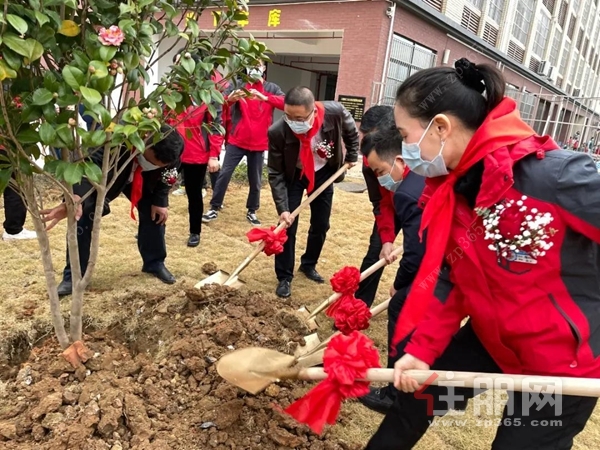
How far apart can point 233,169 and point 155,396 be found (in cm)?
353

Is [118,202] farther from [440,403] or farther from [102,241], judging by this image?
[440,403]

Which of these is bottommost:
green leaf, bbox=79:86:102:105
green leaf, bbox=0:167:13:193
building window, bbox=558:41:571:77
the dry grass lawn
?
the dry grass lawn

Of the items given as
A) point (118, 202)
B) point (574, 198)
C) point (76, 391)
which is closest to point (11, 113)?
point (76, 391)

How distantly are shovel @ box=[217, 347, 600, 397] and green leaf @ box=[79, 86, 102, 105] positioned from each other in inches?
49.1

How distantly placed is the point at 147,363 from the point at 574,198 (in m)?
2.15

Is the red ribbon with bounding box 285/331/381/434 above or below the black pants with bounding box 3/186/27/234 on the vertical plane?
above

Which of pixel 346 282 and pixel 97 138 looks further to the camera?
pixel 346 282

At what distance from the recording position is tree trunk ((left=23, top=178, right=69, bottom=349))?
6.31ft

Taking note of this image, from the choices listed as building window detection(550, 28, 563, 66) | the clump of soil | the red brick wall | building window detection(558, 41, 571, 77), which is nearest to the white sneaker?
the clump of soil

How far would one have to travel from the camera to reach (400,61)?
11023 mm

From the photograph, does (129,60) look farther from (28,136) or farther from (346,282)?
(346,282)

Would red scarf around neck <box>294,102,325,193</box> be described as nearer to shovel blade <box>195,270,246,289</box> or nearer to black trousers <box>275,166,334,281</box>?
black trousers <box>275,166,334,281</box>

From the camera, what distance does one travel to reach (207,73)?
205cm

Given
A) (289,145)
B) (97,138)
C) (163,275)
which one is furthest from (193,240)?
(97,138)
